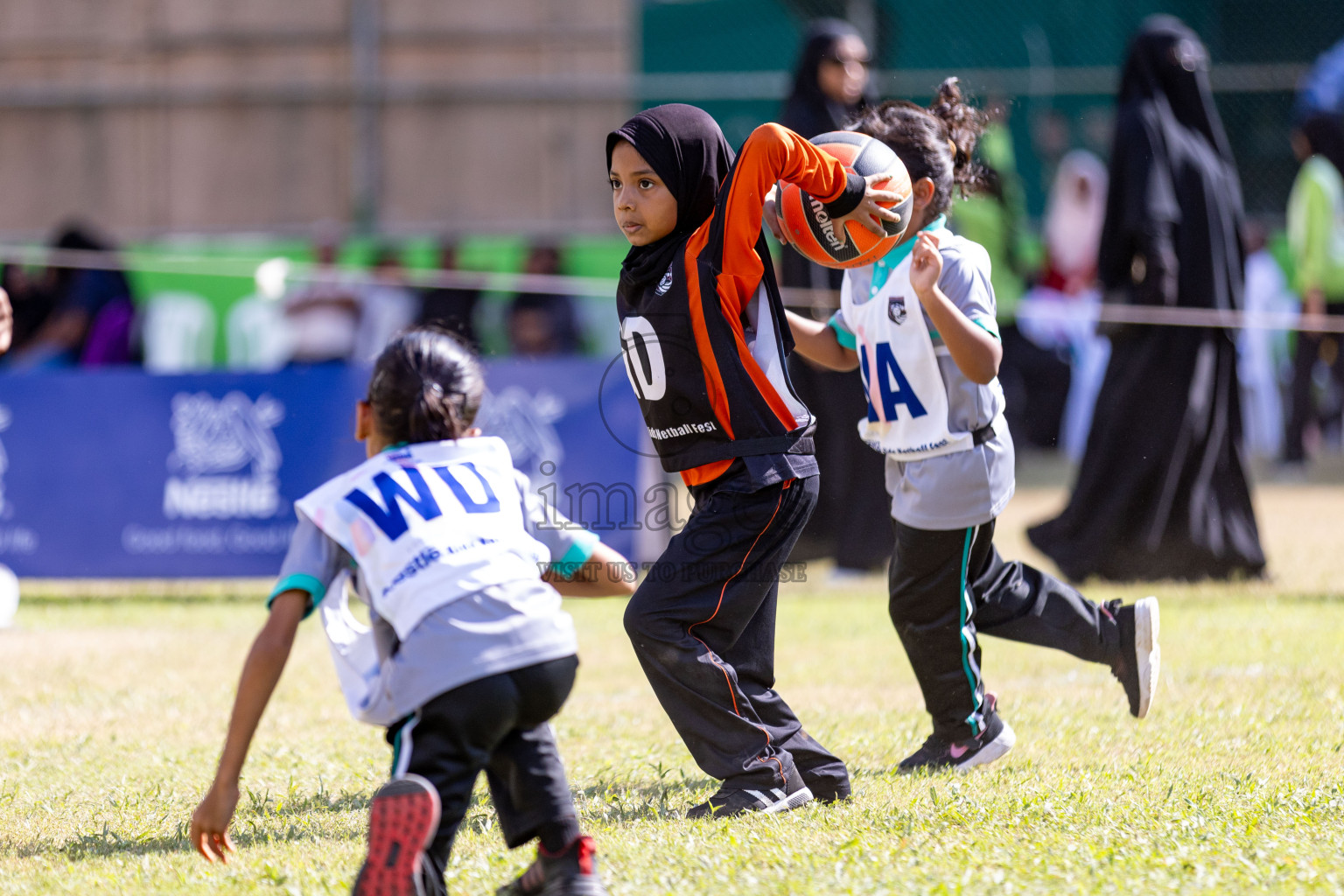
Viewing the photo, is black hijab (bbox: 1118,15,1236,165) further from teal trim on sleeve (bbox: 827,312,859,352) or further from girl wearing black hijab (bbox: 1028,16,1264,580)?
teal trim on sleeve (bbox: 827,312,859,352)

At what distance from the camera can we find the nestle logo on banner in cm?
820

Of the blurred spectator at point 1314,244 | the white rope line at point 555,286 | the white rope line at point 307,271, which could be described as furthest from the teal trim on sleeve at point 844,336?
the blurred spectator at point 1314,244

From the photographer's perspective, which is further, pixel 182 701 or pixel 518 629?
pixel 182 701

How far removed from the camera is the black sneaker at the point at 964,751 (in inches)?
164

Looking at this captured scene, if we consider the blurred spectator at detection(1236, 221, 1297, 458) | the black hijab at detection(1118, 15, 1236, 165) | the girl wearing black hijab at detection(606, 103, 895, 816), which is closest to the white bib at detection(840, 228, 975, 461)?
the girl wearing black hijab at detection(606, 103, 895, 816)

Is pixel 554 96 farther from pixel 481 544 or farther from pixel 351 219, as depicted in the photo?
pixel 481 544

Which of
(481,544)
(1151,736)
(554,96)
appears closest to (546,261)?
(554,96)

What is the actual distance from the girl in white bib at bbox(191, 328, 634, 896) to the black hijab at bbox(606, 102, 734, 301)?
79cm

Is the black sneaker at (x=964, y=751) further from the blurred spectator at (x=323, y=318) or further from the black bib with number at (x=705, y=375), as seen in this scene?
the blurred spectator at (x=323, y=318)

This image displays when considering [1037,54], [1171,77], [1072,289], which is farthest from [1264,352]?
[1171,77]

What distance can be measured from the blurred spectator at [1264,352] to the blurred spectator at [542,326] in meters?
6.47

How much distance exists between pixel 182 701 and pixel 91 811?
A: 1618mm

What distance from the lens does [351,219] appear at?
1538 cm

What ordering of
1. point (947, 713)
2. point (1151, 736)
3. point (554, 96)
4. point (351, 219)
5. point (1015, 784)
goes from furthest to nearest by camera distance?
point (351, 219), point (554, 96), point (1151, 736), point (947, 713), point (1015, 784)
